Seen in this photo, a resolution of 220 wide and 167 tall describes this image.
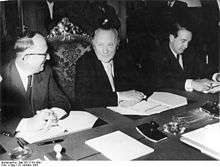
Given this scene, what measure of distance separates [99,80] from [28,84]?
46 centimetres

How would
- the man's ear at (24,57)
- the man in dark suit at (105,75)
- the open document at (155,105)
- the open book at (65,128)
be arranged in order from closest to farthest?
1. the open book at (65,128)
2. the open document at (155,105)
3. the man's ear at (24,57)
4. the man in dark suit at (105,75)

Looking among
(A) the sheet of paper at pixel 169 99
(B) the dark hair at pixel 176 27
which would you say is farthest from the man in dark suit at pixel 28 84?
(B) the dark hair at pixel 176 27

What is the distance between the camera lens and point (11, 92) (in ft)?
5.30

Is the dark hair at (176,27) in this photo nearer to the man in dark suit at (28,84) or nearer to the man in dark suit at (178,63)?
the man in dark suit at (178,63)

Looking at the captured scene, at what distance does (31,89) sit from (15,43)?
0.29 metres

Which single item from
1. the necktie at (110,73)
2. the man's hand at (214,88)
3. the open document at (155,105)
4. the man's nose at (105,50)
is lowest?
the open document at (155,105)

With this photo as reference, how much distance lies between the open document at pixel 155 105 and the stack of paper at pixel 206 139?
0.30 metres

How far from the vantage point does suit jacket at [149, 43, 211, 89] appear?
1.93m

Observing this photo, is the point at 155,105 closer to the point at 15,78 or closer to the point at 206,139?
the point at 206,139

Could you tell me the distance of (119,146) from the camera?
1088mm

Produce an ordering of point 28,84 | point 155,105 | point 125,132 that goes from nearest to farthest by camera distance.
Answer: point 125,132 → point 155,105 → point 28,84

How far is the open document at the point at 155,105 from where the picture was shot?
1.44m

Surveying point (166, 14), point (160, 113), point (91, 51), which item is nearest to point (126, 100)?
point (160, 113)

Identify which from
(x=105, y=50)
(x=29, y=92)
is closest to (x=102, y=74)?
(x=105, y=50)
